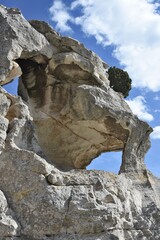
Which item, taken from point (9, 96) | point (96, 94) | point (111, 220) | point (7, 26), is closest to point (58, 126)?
point (96, 94)

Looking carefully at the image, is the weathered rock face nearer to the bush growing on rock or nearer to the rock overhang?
the rock overhang

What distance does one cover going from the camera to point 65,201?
38.0 ft

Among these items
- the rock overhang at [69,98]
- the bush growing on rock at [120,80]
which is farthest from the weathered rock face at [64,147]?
the bush growing on rock at [120,80]

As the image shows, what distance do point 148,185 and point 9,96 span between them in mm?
6010

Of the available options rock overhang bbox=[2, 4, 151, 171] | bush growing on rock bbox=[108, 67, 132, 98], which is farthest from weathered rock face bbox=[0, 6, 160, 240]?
bush growing on rock bbox=[108, 67, 132, 98]

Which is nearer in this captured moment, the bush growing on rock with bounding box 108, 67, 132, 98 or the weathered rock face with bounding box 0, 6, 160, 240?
the weathered rock face with bounding box 0, 6, 160, 240

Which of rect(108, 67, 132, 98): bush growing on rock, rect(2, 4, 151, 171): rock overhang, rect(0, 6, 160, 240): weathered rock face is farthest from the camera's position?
rect(108, 67, 132, 98): bush growing on rock

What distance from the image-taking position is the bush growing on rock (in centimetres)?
2224

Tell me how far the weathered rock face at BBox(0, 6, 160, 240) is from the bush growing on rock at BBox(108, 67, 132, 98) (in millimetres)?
4419

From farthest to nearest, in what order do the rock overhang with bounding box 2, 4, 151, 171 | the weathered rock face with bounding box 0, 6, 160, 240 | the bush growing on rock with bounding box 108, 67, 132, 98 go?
the bush growing on rock with bounding box 108, 67, 132, 98 → the rock overhang with bounding box 2, 4, 151, 171 → the weathered rock face with bounding box 0, 6, 160, 240

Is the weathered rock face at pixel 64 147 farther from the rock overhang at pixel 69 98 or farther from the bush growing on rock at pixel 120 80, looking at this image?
the bush growing on rock at pixel 120 80

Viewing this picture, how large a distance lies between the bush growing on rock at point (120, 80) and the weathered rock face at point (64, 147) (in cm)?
442

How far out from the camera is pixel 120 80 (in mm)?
22500

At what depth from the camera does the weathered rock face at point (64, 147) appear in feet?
37.2
